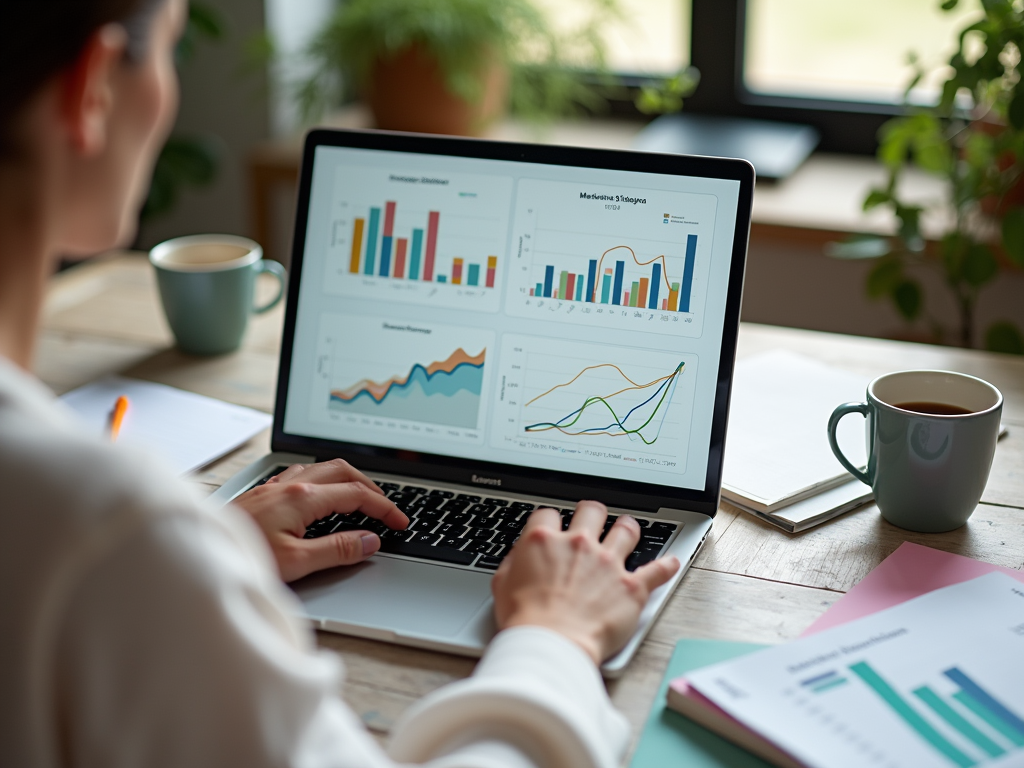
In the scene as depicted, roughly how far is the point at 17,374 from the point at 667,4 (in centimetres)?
214

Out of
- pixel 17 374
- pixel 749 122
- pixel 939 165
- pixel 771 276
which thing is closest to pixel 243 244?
pixel 17 374

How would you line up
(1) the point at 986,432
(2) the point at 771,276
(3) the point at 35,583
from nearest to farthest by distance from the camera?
1. (3) the point at 35,583
2. (1) the point at 986,432
3. (2) the point at 771,276

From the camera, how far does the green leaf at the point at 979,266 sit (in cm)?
155

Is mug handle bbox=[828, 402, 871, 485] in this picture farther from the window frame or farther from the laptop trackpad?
the window frame

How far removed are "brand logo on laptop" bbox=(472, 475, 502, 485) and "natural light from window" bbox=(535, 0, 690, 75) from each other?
1.55 metres

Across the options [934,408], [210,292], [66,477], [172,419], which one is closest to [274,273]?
[210,292]

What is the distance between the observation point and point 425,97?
2.12 m

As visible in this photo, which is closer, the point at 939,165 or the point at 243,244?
the point at 243,244

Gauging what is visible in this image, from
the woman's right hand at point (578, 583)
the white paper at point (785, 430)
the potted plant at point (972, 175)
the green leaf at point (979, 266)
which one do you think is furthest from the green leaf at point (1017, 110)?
the woman's right hand at point (578, 583)

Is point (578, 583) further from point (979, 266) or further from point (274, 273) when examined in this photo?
point (979, 266)

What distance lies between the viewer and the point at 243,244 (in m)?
1.37

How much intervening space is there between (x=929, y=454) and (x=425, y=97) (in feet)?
4.89

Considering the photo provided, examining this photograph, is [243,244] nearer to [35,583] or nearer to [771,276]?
[35,583]

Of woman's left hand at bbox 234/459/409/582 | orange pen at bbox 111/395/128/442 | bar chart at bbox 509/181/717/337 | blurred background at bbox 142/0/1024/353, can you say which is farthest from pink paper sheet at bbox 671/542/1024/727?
blurred background at bbox 142/0/1024/353
